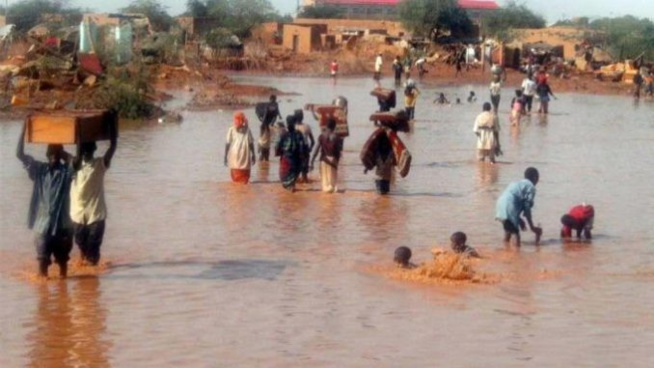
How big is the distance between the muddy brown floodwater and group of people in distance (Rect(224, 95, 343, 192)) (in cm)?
28

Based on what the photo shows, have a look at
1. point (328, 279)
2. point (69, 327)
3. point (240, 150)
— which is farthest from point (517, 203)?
point (240, 150)

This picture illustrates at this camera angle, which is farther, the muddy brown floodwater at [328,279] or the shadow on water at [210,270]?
the shadow on water at [210,270]

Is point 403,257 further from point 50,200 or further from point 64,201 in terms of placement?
point 50,200

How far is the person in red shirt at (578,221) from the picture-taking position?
1552cm

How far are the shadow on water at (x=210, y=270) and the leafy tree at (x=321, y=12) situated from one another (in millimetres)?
110228

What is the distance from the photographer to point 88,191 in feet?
39.7

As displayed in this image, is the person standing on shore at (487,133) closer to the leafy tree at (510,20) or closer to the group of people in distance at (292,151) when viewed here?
the group of people in distance at (292,151)

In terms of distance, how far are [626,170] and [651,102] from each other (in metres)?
26.0

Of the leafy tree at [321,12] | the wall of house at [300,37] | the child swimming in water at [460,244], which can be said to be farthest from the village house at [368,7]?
the child swimming in water at [460,244]

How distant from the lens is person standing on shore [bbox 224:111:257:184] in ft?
64.3

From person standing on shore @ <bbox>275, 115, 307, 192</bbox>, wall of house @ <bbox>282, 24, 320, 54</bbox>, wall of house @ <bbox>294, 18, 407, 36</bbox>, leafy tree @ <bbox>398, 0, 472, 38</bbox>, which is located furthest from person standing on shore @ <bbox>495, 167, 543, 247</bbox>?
wall of house @ <bbox>294, 18, 407, 36</bbox>

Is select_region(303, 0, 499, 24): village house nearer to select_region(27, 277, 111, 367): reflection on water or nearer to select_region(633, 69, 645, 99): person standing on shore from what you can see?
select_region(633, 69, 645, 99): person standing on shore

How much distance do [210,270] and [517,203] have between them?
11.9 feet

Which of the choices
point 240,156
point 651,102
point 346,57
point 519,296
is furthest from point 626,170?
point 346,57
